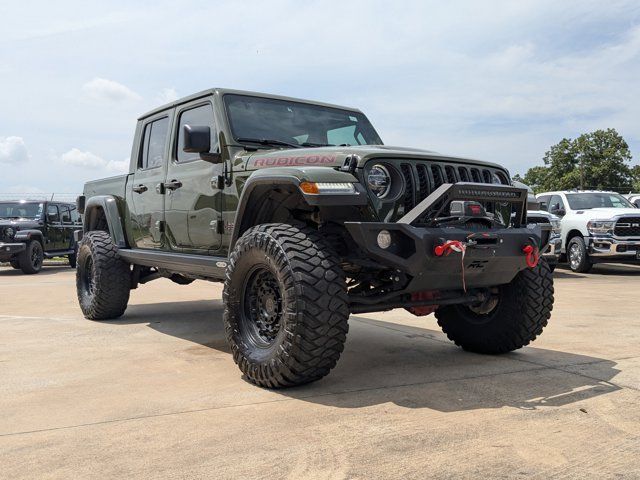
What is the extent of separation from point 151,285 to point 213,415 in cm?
830

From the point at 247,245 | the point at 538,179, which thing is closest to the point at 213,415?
the point at 247,245

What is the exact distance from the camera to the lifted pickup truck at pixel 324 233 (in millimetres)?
3627

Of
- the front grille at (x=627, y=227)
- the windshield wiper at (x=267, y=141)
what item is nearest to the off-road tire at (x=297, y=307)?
the windshield wiper at (x=267, y=141)

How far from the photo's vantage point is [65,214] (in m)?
16.4

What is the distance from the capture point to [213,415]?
335 cm

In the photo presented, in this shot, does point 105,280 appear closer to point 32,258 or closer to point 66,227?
point 32,258

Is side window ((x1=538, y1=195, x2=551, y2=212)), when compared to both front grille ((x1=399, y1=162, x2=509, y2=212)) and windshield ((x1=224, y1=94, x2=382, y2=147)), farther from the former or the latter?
front grille ((x1=399, y1=162, x2=509, y2=212))

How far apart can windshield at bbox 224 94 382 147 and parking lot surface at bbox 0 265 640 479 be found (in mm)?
1787

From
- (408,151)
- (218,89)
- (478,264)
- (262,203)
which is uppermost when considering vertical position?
(218,89)

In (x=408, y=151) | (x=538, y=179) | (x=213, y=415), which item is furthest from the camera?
(x=538, y=179)

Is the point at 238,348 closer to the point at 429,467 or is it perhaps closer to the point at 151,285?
the point at 429,467

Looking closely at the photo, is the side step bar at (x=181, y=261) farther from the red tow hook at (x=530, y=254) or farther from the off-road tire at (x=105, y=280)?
the red tow hook at (x=530, y=254)

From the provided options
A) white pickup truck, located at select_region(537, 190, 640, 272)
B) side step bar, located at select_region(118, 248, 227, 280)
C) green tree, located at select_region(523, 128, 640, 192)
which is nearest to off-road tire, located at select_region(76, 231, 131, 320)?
side step bar, located at select_region(118, 248, 227, 280)

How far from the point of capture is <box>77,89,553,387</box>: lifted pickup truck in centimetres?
363
